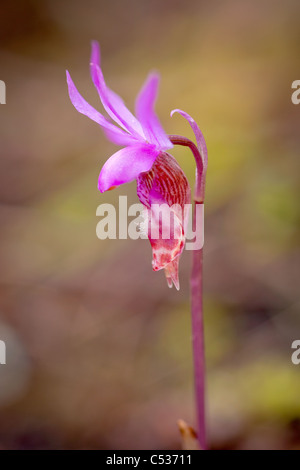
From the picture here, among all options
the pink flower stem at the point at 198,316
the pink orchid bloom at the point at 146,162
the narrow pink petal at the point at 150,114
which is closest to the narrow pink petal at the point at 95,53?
the pink orchid bloom at the point at 146,162

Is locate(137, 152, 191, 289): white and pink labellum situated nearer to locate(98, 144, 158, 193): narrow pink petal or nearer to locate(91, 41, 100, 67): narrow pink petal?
locate(98, 144, 158, 193): narrow pink petal

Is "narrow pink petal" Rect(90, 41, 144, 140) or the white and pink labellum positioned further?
the white and pink labellum

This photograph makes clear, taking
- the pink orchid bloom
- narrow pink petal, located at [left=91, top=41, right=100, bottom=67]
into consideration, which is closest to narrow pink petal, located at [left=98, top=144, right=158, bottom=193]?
the pink orchid bloom

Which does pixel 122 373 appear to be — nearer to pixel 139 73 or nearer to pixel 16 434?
pixel 16 434

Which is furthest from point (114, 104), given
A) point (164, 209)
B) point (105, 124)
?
point (164, 209)

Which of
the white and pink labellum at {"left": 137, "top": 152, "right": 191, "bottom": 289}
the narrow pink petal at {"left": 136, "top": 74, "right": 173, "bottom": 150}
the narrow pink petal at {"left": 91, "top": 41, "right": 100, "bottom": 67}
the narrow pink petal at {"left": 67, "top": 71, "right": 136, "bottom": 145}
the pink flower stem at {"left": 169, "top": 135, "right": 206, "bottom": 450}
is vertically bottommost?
the pink flower stem at {"left": 169, "top": 135, "right": 206, "bottom": 450}

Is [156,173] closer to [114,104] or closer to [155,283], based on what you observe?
[114,104]

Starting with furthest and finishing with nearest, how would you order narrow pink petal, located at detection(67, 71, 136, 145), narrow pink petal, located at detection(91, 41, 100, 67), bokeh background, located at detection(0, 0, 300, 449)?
bokeh background, located at detection(0, 0, 300, 449) → narrow pink petal, located at detection(67, 71, 136, 145) → narrow pink petal, located at detection(91, 41, 100, 67)

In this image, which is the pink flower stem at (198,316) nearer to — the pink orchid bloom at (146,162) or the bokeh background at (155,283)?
the pink orchid bloom at (146,162)
